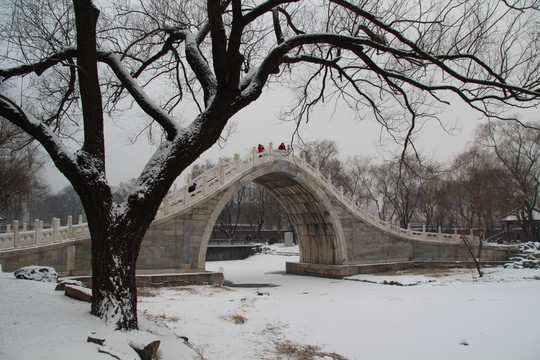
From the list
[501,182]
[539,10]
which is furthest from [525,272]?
[539,10]


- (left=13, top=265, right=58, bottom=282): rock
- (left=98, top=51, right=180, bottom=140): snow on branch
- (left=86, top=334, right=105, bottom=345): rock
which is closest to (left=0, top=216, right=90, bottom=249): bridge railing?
(left=13, top=265, right=58, bottom=282): rock

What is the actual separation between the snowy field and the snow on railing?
3918mm

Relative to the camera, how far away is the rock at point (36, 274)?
9102 mm

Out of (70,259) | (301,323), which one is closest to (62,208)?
(70,259)

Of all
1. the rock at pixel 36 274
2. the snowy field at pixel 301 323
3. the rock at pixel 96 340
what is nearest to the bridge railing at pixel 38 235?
the rock at pixel 36 274

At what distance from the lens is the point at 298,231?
83.9 feet

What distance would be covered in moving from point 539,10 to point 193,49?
534cm

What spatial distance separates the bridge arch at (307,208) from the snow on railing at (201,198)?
44 cm

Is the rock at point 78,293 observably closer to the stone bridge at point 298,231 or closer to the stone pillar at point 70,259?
the stone bridge at point 298,231

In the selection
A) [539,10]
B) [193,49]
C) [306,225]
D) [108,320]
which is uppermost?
[539,10]

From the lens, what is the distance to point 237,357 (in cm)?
650

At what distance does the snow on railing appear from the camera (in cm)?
Answer: 1317

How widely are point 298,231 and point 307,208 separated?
2215 millimetres

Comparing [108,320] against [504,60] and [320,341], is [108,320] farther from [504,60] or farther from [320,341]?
[504,60]
